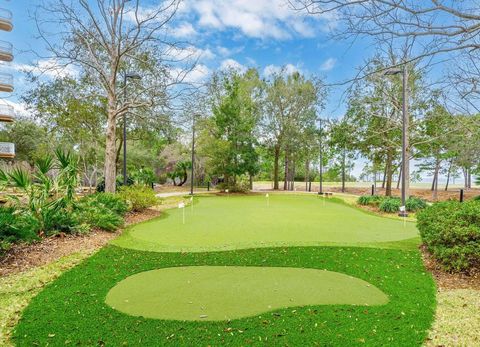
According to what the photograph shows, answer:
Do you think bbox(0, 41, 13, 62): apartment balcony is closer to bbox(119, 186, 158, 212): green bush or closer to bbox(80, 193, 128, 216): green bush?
bbox(119, 186, 158, 212): green bush

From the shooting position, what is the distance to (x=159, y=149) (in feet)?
107

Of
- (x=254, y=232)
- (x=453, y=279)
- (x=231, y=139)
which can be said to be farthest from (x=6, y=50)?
(x=453, y=279)

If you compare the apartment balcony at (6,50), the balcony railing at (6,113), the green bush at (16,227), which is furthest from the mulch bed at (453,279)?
the apartment balcony at (6,50)

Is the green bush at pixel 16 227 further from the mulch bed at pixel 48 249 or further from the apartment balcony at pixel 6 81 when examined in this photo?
the apartment balcony at pixel 6 81

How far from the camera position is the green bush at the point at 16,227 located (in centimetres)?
522

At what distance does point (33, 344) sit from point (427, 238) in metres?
5.36

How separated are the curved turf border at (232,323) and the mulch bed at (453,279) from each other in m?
0.18

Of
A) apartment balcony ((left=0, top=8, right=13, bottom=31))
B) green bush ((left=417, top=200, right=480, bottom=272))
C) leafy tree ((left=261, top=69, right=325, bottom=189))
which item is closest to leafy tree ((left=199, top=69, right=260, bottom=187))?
leafy tree ((left=261, top=69, right=325, bottom=189))

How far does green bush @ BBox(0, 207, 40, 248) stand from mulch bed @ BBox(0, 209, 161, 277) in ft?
0.51

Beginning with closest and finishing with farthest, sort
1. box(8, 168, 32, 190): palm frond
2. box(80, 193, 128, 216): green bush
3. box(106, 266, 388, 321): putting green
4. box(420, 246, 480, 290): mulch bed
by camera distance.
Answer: box(106, 266, 388, 321): putting green → box(420, 246, 480, 290): mulch bed → box(8, 168, 32, 190): palm frond → box(80, 193, 128, 216): green bush

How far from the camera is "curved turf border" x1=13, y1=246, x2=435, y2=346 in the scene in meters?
2.64

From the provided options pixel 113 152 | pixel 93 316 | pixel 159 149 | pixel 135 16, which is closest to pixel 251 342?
pixel 93 316

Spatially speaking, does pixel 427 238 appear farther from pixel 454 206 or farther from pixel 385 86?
pixel 385 86

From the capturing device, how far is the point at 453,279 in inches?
172
